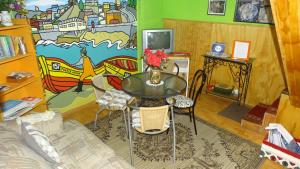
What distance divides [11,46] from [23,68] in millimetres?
384

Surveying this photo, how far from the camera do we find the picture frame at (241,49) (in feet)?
11.7

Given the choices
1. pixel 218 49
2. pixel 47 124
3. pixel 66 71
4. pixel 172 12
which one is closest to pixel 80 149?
pixel 47 124

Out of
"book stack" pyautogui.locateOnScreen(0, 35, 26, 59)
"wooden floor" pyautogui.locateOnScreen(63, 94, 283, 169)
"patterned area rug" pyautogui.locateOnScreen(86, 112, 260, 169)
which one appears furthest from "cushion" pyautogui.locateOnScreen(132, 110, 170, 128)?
"book stack" pyautogui.locateOnScreen(0, 35, 26, 59)

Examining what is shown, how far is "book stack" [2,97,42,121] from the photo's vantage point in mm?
2458

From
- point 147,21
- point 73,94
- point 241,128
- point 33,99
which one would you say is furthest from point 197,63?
point 33,99

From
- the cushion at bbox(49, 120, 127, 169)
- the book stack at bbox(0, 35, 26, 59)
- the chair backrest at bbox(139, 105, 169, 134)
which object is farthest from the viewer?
the book stack at bbox(0, 35, 26, 59)

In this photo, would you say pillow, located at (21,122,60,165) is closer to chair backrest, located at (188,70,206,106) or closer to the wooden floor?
the wooden floor

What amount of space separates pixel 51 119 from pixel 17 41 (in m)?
1.04

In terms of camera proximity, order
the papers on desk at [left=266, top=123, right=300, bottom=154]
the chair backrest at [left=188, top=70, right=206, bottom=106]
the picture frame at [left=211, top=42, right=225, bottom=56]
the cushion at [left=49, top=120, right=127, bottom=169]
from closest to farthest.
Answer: the cushion at [left=49, top=120, right=127, bottom=169], the papers on desk at [left=266, top=123, right=300, bottom=154], the chair backrest at [left=188, top=70, right=206, bottom=106], the picture frame at [left=211, top=42, right=225, bottom=56]

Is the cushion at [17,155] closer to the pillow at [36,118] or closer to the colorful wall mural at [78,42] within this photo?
the pillow at [36,118]

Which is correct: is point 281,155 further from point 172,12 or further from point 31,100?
point 172,12

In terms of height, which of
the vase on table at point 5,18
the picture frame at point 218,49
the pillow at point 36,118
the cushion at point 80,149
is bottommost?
the cushion at point 80,149

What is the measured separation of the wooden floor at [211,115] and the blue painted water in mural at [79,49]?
2.70ft

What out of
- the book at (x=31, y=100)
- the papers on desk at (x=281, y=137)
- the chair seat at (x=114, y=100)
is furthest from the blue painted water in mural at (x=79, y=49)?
the papers on desk at (x=281, y=137)
